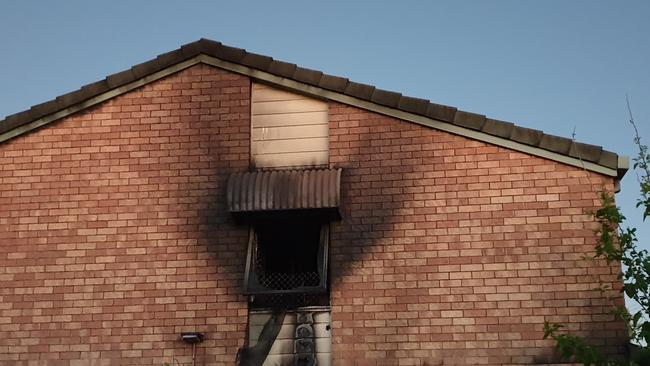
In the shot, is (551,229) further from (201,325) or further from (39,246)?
(39,246)

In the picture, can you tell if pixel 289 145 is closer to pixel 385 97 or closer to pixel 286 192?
pixel 286 192

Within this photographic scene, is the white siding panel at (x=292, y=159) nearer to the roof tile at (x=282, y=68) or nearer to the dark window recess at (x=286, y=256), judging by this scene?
the dark window recess at (x=286, y=256)

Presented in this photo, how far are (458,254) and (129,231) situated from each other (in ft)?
15.6

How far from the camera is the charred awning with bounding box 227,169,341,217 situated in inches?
468

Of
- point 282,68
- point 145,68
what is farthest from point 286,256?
point 145,68

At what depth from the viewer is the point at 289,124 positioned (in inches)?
499

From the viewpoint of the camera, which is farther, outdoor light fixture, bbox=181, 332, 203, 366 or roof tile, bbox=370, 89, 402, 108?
roof tile, bbox=370, 89, 402, 108

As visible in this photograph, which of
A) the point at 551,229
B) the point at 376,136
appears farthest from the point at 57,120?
the point at 551,229

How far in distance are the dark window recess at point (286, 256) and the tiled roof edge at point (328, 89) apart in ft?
6.82

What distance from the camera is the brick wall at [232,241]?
37.3 ft

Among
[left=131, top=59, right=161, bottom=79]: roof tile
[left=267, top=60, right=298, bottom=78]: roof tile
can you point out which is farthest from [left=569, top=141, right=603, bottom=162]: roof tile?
[left=131, top=59, right=161, bottom=79]: roof tile

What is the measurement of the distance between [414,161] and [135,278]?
4.32m

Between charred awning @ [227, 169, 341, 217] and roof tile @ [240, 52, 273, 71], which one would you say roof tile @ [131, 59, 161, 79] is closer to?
roof tile @ [240, 52, 273, 71]

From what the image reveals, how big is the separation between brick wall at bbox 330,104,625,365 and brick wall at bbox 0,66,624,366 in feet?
0.06
